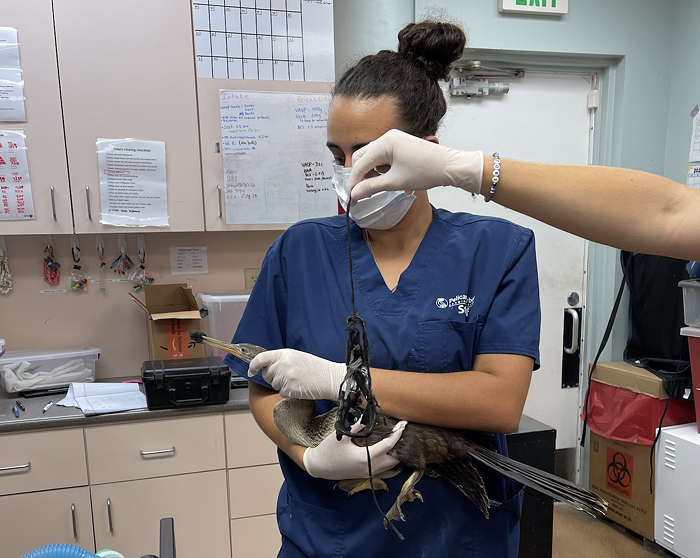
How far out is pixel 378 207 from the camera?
102 cm

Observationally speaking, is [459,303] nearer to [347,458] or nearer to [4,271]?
[347,458]

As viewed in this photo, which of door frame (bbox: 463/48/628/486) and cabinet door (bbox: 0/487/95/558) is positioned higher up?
door frame (bbox: 463/48/628/486)

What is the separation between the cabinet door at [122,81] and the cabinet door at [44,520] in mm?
1046

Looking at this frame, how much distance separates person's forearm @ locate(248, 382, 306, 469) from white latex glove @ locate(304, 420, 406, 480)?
49 millimetres

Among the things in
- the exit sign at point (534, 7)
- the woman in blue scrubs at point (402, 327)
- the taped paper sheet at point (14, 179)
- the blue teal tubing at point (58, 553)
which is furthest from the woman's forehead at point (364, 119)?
the exit sign at point (534, 7)

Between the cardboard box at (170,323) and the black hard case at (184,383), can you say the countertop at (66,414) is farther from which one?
the cardboard box at (170,323)

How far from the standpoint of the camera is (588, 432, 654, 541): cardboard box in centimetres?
253

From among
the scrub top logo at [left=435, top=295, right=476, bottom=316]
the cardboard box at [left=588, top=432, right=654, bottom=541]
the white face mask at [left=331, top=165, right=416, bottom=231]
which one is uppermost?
the white face mask at [left=331, top=165, right=416, bottom=231]

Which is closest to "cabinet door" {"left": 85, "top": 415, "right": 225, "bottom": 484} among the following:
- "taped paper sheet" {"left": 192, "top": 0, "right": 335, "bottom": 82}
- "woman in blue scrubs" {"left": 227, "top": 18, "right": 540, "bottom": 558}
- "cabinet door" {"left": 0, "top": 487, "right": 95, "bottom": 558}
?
"cabinet door" {"left": 0, "top": 487, "right": 95, "bottom": 558}

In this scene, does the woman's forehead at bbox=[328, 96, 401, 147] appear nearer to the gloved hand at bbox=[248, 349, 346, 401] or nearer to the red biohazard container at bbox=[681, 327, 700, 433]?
the gloved hand at bbox=[248, 349, 346, 401]

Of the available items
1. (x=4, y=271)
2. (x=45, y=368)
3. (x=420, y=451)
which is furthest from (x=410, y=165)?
(x=4, y=271)

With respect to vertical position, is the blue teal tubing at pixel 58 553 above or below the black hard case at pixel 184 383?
above

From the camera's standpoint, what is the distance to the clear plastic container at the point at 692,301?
7.28 feet

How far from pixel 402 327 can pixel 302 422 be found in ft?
0.86
